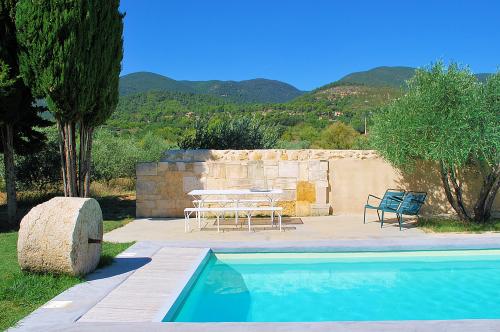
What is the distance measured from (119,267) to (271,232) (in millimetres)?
3428

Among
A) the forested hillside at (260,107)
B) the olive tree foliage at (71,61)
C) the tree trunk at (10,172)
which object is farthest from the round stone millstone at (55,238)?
the forested hillside at (260,107)

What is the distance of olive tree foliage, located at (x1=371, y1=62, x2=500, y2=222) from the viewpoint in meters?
8.35

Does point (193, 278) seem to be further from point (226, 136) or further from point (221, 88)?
point (221, 88)

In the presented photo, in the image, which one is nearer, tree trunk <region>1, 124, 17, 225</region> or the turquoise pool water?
the turquoise pool water

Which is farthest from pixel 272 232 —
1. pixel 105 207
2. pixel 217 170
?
pixel 105 207

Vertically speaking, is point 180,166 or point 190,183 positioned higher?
point 180,166

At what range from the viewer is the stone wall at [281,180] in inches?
431

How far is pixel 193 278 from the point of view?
5746 millimetres

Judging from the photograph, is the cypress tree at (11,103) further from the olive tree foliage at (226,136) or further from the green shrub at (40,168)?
the olive tree foliage at (226,136)

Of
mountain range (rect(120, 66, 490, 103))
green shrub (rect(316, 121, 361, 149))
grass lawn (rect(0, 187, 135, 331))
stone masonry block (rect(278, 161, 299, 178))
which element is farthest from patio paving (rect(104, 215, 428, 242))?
mountain range (rect(120, 66, 490, 103))

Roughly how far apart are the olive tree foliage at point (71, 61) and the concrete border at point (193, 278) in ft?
10.4

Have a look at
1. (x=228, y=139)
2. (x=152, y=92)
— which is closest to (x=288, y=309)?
(x=228, y=139)

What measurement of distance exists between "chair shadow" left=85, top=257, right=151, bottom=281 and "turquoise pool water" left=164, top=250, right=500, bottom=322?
0.86 meters

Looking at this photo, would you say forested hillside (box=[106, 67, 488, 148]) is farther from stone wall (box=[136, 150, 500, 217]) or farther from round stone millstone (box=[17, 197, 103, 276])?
round stone millstone (box=[17, 197, 103, 276])
